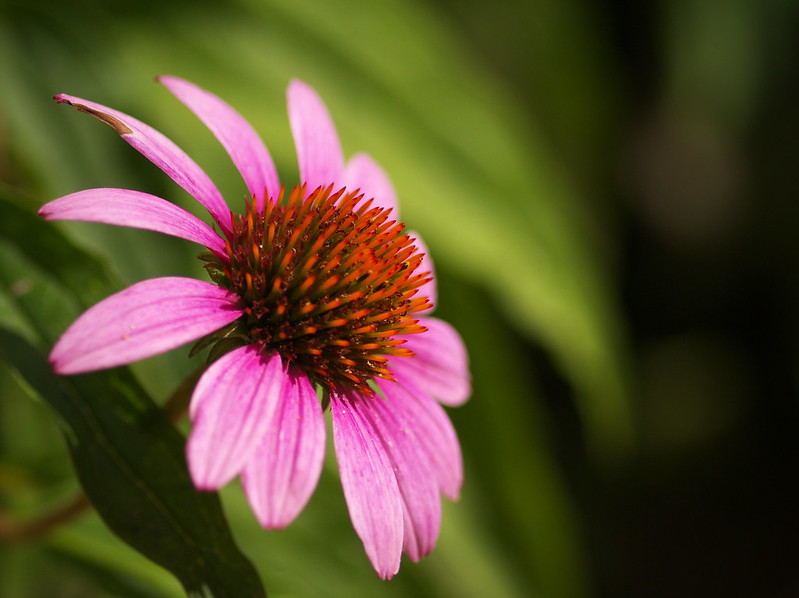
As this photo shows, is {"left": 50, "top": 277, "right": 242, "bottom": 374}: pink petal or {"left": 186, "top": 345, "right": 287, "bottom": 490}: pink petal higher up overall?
{"left": 50, "top": 277, "right": 242, "bottom": 374}: pink petal

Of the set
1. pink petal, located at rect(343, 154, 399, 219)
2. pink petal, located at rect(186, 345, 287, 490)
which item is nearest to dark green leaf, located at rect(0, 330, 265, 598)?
pink petal, located at rect(186, 345, 287, 490)

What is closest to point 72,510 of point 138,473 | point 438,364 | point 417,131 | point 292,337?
point 138,473

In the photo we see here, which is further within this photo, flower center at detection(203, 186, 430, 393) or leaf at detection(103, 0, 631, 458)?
leaf at detection(103, 0, 631, 458)

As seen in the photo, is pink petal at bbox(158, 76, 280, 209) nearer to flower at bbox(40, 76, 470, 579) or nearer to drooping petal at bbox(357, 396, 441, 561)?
flower at bbox(40, 76, 470, 579)

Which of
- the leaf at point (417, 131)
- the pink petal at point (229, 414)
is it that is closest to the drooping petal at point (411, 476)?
the pink petal at point (229, 414)

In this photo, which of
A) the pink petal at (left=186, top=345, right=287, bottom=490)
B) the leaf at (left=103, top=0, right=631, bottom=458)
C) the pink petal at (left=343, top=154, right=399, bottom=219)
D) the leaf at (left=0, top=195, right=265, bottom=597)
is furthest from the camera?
the leaf at (left=103, top=0, right=631, bottom=458)

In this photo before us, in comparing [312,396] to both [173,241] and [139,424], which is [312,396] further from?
[173,241]

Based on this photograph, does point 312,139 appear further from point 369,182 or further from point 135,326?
point 135,326
